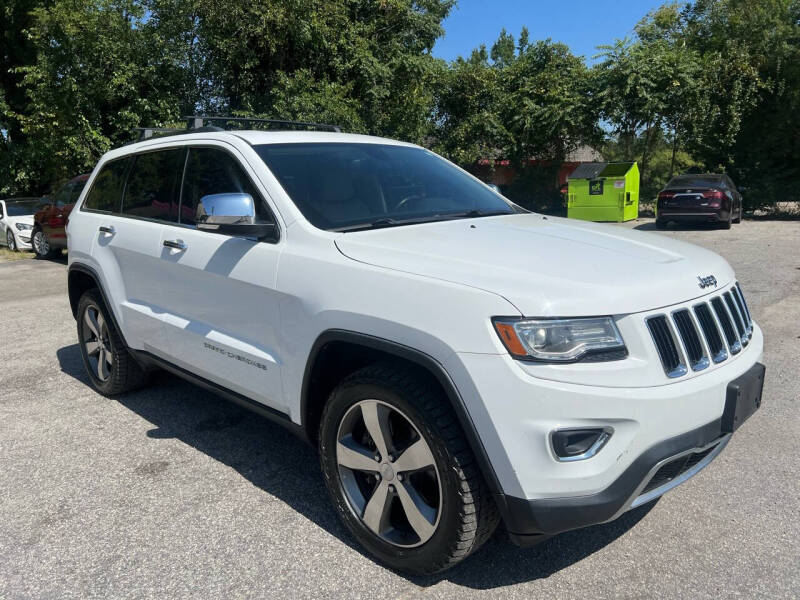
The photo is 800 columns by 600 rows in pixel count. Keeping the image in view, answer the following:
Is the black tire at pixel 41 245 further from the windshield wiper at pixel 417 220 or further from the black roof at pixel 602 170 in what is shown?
the black roof at pixel 602 170

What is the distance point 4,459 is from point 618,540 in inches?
134

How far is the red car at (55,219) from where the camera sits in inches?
519

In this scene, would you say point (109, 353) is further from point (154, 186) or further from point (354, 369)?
point (354, 369)

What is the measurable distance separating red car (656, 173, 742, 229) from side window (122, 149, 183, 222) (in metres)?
14.7

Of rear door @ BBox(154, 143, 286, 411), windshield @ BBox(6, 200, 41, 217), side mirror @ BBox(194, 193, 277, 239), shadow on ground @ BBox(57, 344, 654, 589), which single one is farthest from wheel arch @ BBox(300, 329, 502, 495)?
windshield @ BBox(6, 200, 41, 217)

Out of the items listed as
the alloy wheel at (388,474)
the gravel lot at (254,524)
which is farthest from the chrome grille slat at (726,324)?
the alloy wheel at (388,474)

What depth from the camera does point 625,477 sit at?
2186 millimetres

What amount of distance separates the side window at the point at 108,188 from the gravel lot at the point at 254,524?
1409 millimetres

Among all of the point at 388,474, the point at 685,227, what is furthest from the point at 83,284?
the point at 685,227

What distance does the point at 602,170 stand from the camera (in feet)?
62.4

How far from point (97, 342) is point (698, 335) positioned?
408 cm

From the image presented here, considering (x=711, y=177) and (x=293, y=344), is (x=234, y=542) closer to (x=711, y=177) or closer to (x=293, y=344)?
(x=293, y=344)

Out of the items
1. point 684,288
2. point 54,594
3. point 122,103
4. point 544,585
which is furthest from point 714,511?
point 122,103

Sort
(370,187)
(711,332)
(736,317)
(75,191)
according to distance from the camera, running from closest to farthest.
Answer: (711,332)
(736,317)
(370,187)
(75,191)
